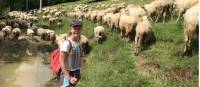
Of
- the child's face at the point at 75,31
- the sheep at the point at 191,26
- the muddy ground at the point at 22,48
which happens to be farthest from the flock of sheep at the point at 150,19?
the child's face at the point at 75,31

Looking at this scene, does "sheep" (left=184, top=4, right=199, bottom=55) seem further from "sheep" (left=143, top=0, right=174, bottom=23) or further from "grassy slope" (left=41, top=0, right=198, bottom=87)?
"sheep" (left=143, top=0, right=174, bottom=23)

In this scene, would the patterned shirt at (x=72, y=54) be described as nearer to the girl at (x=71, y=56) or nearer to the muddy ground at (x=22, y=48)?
the girl at (x=71, y=56)

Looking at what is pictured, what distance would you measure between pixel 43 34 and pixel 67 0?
39212mm

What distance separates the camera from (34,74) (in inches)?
723

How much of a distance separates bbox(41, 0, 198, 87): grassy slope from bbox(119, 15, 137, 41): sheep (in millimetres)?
351

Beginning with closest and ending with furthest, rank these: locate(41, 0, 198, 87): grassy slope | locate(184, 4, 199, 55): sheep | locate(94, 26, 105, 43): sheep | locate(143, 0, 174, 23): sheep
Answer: locate(41, 0, 198, 87): grassy slope
locate(184, 4, 199, 55): sheep
locate(143, 0, 174, 23): sheep
locate(94, 26, 105, 43): sheep

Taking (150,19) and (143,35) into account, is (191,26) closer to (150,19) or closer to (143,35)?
(143,35)

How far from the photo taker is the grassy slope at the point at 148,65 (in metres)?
11.6

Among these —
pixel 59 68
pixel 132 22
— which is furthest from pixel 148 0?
pixel 59 68

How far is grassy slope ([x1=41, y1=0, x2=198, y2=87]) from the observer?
11.6m

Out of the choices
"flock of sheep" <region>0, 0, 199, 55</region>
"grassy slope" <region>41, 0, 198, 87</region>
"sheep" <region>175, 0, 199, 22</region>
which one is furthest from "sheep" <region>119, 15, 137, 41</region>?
"sheep" <region>175, 0, 199, 22</region>

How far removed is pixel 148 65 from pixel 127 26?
5.10 meters

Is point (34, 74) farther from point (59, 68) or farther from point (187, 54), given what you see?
point (59, 68)

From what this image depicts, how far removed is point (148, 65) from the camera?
530 inches
